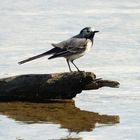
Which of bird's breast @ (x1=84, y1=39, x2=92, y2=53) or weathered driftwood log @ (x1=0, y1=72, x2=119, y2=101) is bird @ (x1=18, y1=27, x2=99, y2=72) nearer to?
bird's breast @ (x1=84, y1=39, x2=92, y2=53)

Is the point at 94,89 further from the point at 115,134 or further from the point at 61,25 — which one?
the point at 61,25

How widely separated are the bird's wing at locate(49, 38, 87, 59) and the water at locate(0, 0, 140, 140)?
695mm

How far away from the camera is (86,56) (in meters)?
15.4

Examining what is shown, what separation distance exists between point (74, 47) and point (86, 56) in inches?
102

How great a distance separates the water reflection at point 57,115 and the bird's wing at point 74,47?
846 mm

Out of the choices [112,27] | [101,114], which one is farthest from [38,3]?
[101,114]

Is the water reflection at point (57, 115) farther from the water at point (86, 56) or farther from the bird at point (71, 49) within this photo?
the bird at point (71, 49)

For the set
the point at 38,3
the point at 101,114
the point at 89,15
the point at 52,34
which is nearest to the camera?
the point at 101,114

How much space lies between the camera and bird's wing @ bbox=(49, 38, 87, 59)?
1268 centimetres

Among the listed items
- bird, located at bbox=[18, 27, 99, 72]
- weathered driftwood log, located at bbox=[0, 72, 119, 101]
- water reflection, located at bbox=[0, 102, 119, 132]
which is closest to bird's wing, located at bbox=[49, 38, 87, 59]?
bird, located at bbox=[18, 27, 99, 72]

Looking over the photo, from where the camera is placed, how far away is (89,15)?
19.2m

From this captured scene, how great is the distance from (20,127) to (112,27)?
7447 millimetres

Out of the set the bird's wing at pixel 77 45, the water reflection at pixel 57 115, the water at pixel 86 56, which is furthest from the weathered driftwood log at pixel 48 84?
the bird's wing at pixel 77 45

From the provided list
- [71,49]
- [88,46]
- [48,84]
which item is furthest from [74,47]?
[48,84]
